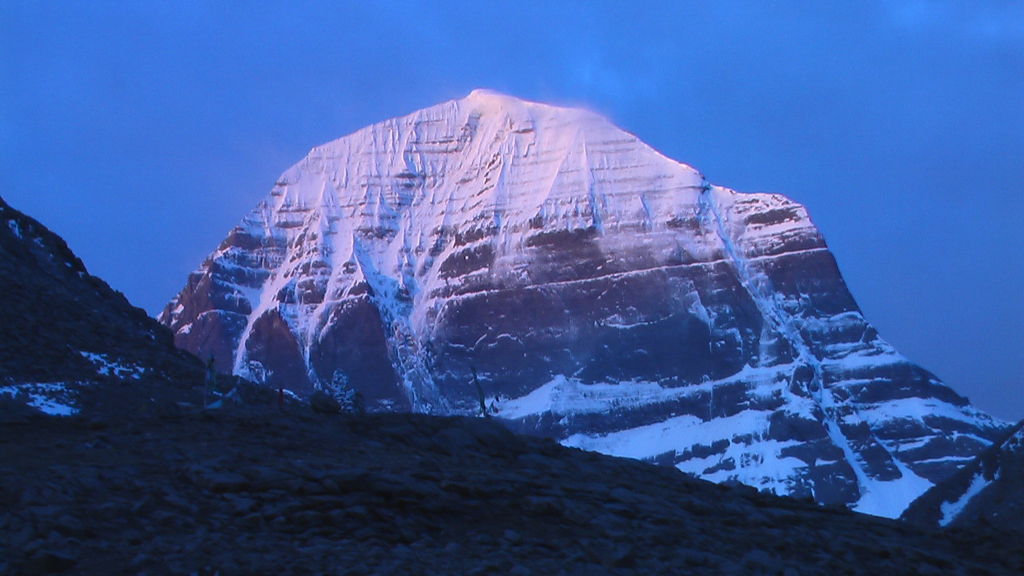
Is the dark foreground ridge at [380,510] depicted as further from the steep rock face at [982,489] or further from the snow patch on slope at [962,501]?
the snow patch on slope at [962,501]

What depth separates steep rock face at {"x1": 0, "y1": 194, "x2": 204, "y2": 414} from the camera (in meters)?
29.5

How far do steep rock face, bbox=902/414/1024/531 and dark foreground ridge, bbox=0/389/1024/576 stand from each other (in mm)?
63278

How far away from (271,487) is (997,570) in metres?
12.8

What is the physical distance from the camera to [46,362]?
3080 centimetres

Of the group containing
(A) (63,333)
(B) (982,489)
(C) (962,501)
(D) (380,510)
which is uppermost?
(B) (982,489)

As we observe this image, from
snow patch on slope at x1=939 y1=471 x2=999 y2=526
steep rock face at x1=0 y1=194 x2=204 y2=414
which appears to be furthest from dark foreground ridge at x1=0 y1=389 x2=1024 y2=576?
snow patch on slope at x1=939 y1=471 x2=999 y2=526

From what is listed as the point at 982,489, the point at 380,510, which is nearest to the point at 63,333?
the point at 380,510

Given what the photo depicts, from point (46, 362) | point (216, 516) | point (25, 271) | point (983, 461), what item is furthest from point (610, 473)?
point (983, 461)

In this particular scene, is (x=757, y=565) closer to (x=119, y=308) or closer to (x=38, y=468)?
(x=38, y=468)

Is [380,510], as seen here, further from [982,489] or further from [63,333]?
[982,489]

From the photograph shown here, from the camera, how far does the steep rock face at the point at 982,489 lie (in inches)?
3425

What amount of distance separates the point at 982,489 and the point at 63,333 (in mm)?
77234

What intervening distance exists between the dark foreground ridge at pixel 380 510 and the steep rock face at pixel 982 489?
208ft

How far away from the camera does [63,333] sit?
33.4 m
